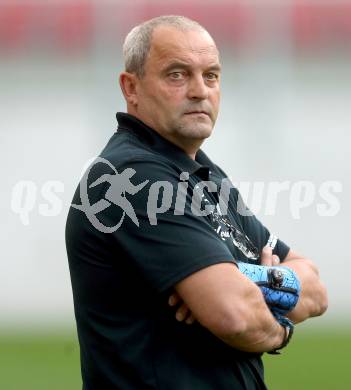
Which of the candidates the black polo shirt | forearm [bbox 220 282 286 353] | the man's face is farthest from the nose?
forearm [bbox 220 282 286 353]

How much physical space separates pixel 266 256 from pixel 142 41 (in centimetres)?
78

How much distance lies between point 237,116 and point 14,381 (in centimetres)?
339

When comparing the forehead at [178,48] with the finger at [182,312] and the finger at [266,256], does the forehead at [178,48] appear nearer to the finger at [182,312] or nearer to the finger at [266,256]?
the finger at [266,256]

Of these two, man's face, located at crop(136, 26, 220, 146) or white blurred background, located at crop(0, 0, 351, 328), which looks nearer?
man's face, located at crop(136, 26, 220, 146)

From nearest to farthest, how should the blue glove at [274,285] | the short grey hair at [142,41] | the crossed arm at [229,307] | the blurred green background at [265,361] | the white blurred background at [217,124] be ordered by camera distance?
the crossed arm at [229,307]
the blue glove at [274,285]
the short grey hair at [142,41]
the blurred green background at [265,361]
the white blurred background at [217,124]

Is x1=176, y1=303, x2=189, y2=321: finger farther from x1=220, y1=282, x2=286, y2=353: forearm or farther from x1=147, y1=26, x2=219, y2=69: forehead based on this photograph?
x1=147, y1=26, x2=219, y2=69: forehead

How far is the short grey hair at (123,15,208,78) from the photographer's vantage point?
3619mm

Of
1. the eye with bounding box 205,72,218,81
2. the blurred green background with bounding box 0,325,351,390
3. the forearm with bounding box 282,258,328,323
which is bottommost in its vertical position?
the blurred green background with bounding box 0,325,351,390

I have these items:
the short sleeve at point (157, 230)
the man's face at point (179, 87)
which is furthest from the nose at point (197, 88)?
the short sleeve at point (157, 230)

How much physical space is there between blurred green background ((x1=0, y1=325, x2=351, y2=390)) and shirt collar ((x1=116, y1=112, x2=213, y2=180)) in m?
3.49

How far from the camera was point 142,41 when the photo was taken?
3.63m

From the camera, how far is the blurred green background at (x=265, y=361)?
7.02 m

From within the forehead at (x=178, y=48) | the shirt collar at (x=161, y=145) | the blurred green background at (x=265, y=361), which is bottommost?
the blurred green background at (x=265, y=361)

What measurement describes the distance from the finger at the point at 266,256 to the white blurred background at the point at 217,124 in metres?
5.52
